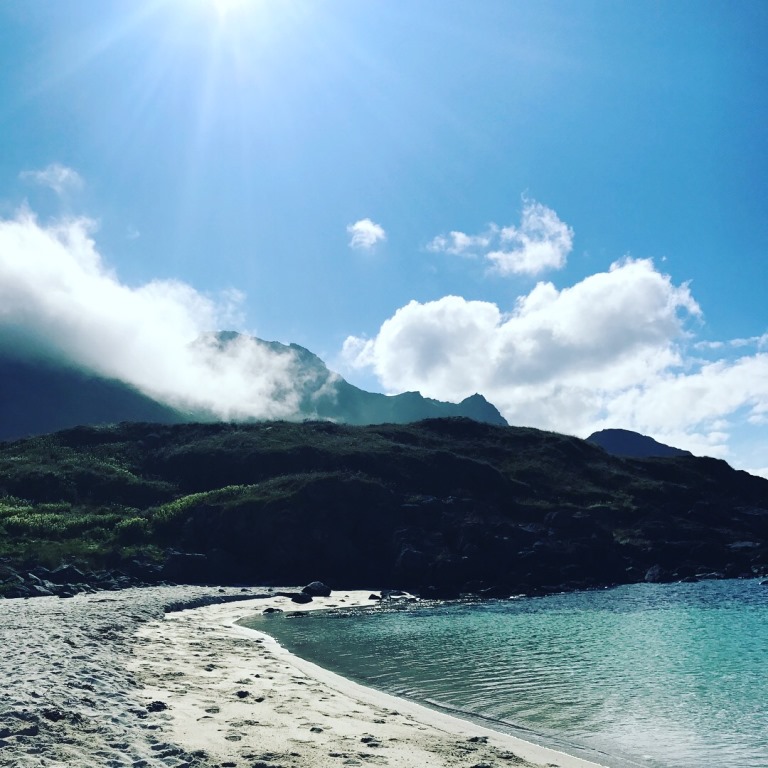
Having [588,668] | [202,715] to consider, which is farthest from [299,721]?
[588,668]

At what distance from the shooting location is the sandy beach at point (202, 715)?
10.9m

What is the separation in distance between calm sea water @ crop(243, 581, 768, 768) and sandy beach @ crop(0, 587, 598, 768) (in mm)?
2018

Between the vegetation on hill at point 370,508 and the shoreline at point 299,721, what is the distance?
1676 inches

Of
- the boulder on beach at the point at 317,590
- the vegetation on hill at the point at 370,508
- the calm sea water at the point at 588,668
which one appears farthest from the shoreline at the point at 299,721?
the vegetation on hill at the point at 370,508

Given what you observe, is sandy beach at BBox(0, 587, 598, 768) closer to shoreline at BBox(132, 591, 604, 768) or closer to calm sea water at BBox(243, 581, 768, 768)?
shoreline at BBox(132, 591, 604, 768)

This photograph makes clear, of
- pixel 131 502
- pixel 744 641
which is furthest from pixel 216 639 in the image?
pixel 131 502

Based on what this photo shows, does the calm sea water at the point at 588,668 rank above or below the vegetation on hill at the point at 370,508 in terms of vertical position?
below

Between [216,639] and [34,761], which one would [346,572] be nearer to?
A: [216,639]

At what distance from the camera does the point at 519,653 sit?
86.9 ft

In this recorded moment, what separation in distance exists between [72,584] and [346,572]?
28.4m

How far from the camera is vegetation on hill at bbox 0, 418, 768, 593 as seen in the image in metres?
67.2

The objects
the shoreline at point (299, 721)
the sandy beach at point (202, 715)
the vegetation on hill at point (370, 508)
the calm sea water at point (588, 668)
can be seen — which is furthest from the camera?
the vegetation on hill at point (370, 508)

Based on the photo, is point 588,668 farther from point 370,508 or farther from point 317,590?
point 370,508

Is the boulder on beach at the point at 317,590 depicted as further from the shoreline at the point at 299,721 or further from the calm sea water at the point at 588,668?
the shoreline at the point at 299,721
